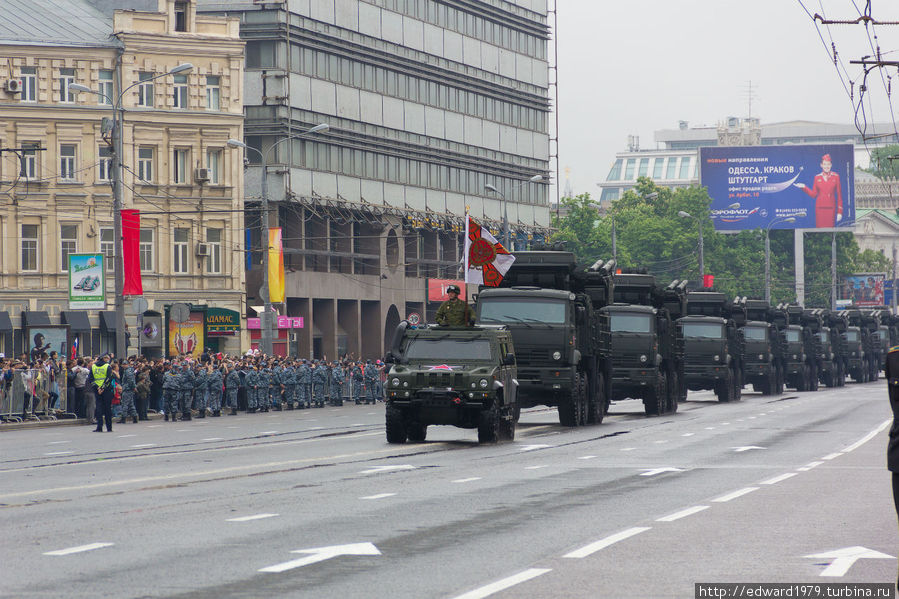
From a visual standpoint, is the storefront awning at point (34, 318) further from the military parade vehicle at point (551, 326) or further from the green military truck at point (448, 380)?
the green military truck at point (448, 380)

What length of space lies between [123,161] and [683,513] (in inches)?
1932

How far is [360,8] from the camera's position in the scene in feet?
244

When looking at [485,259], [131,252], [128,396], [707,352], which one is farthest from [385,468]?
[131,252]

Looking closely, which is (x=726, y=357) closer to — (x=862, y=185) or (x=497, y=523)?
(x=497, y=523)

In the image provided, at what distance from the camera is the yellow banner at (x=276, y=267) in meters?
61.8

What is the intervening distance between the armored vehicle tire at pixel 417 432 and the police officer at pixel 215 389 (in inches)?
648

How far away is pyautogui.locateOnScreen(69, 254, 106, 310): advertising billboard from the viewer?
4344 centimetres

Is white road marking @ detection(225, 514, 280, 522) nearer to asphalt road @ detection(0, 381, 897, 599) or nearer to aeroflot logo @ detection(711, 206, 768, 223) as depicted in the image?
asphalt road @ detection(0, 381, 897, 599)

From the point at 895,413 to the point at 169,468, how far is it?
13.8 m

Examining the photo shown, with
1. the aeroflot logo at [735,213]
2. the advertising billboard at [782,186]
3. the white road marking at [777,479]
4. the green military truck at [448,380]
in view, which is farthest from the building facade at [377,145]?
the white road marking at [777,479]

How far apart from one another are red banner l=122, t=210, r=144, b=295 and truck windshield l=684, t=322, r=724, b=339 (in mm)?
17119

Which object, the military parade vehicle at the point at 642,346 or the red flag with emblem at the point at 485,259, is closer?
the red flag with emblem at the point at 485,259

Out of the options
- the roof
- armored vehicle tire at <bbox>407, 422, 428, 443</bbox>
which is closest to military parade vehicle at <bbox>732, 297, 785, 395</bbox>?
the roof

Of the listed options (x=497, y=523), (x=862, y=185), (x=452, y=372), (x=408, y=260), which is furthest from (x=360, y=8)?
(x=862, y=185)
